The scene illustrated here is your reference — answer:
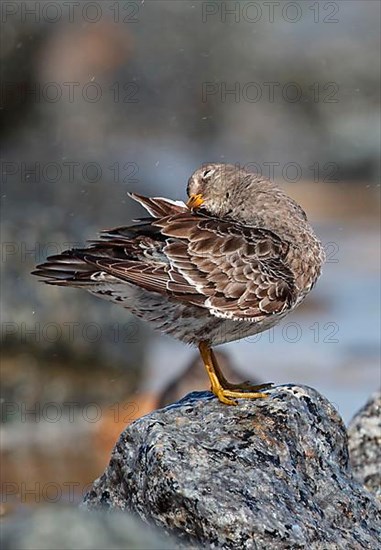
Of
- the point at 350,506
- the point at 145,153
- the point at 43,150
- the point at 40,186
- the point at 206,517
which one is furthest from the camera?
the point at 145,153

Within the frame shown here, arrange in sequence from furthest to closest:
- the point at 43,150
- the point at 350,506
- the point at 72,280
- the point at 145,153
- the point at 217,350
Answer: the point at 145,153 < the point at 43,150 < the point at 217,350 < the point at 72,280 < the point at 350,506

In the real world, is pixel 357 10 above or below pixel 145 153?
above

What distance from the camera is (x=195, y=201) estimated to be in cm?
661

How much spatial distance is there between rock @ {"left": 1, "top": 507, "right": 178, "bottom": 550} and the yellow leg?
2.16 meters

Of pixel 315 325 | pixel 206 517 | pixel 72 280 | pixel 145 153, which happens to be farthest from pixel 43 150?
pixel 206 517

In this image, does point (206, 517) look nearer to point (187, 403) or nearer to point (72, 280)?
point (187, 403)

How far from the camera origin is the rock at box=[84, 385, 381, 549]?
511cm

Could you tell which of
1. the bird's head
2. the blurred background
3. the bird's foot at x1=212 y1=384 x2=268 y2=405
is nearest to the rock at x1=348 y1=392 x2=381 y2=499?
the bird's foot at x1=212 y1=384 x2=268 y2=405

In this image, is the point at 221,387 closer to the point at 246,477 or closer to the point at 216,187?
the point at 246,477

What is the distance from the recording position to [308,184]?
18.4 metres

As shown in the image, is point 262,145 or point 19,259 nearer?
point 19,259

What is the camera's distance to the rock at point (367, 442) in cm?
698

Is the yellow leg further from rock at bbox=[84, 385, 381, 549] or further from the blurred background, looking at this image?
the blurred background

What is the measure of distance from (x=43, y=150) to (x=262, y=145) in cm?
407
